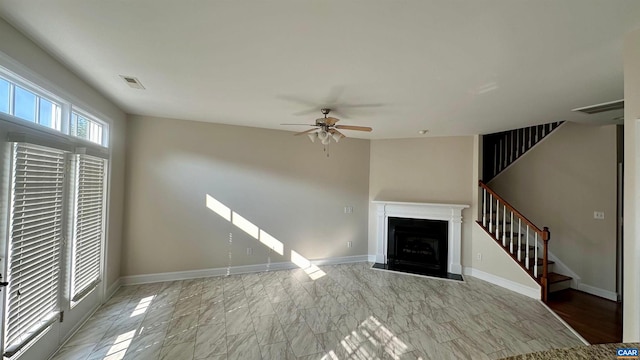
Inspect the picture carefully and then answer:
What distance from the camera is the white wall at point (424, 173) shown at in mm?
4711

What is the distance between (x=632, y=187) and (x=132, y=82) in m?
4.42

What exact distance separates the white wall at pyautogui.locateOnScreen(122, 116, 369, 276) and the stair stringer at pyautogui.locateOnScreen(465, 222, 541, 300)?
2.09 m

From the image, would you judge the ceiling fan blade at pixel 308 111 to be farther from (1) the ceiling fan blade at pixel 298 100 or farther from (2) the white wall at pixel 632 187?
(2) the white wall at pixel 632 187

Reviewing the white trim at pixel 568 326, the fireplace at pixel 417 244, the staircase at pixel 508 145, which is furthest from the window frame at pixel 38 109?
the staircase at pixel 508 145

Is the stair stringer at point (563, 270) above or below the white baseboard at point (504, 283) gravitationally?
above

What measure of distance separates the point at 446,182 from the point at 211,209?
449 centimetres

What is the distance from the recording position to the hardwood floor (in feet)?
9.05

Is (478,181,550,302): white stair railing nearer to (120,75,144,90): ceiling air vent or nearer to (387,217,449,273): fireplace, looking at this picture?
(387,217,449,273): fireplace

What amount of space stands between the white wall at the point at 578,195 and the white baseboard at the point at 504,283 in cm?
121

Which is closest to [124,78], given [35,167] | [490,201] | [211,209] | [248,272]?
[35,167]

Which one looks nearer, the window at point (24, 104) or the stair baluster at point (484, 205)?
the window at point (24, 104)

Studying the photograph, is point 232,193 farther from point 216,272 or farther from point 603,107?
point 603,107

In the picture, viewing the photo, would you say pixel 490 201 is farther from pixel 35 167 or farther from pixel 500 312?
pixel 35 167

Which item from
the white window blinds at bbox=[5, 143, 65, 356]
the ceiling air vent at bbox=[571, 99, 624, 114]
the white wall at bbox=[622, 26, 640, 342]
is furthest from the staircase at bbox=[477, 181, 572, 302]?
the white window blinds at bbox=[5, 143, 65, 356]
